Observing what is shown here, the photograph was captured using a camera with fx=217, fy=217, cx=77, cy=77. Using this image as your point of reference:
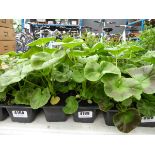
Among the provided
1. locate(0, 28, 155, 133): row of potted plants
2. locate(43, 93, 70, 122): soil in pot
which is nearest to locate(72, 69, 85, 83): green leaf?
locate(0, 28, 155, 133): row of potted plants

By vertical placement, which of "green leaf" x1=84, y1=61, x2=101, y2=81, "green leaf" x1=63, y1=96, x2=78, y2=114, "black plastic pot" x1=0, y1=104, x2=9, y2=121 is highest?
"green leaf" x1=84, y1=61, x2=101, y2=81

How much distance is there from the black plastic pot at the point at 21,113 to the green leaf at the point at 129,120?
0.25 m

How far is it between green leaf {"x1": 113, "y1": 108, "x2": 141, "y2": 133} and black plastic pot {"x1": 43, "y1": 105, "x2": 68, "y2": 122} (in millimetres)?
162

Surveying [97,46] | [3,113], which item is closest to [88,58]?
[97,46]

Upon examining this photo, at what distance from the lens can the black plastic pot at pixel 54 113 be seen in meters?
0.60

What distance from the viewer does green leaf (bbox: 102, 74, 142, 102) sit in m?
0.47

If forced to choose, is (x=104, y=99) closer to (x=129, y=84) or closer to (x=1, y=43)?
(x=129, y=84)

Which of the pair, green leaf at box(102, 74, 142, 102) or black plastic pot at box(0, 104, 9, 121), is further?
black plastic pot at box(0, 104, 9, 121)

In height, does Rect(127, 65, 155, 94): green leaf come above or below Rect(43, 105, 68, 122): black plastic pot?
above

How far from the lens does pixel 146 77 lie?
526mm

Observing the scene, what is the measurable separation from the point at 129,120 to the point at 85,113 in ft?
0.41

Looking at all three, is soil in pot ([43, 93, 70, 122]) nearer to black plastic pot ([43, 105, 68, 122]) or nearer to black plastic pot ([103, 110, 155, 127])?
black plastic pot ([43, 105, 68, 122])

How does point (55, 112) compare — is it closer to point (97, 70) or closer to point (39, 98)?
point (39, 98)
